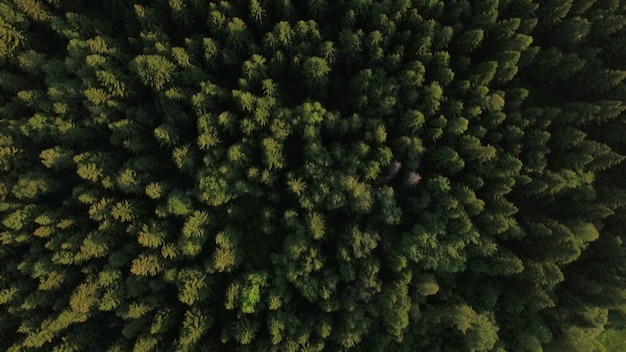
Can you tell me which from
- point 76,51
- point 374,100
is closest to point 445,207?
point 374,100

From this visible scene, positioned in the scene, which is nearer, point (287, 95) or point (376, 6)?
point (376, 6)

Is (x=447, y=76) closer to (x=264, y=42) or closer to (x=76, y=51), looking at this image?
(x=264, y=42)

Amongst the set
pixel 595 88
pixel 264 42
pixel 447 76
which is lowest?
pixel 264 42

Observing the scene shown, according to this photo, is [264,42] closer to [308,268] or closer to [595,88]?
[308,268]

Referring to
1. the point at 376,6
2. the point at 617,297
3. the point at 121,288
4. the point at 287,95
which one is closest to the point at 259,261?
the point at 121,288

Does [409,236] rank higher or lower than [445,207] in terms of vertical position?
lower

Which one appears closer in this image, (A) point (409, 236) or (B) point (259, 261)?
(A) point (409, 236)
